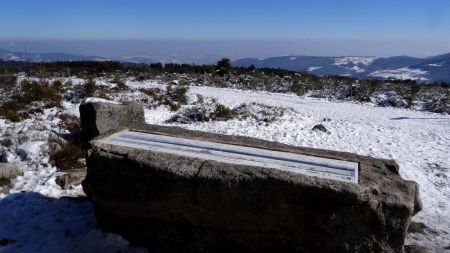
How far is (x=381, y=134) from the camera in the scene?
11.3 meters

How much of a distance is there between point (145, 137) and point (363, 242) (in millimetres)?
2678

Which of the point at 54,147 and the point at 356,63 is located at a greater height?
the point at 356,63

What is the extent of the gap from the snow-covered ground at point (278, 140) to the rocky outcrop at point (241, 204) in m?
0.44

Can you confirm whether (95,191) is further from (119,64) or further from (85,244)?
(119,64)

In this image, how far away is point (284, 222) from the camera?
12.9 feet

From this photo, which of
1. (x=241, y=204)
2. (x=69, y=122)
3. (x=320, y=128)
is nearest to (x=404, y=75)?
(x=320, y=128)

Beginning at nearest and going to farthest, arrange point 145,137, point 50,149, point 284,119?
point 145,137 → point 50,149 → point 284,119

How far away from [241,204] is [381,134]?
8.39 meters

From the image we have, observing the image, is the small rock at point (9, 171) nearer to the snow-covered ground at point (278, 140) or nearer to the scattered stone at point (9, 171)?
the scattered stone at point (9, 171)

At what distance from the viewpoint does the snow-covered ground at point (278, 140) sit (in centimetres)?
471

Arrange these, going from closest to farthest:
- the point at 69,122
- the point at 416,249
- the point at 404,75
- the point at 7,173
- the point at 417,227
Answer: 1. the point at 416,249
2. the point at 417,227
3. the point at 7,173
4. the point at 69,122
5. the point at 404,75

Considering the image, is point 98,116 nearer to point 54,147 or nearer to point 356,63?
point 54,147

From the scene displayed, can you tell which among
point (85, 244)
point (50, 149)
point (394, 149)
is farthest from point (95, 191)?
point (394, 149)

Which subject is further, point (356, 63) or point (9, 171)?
point (356, 63)
